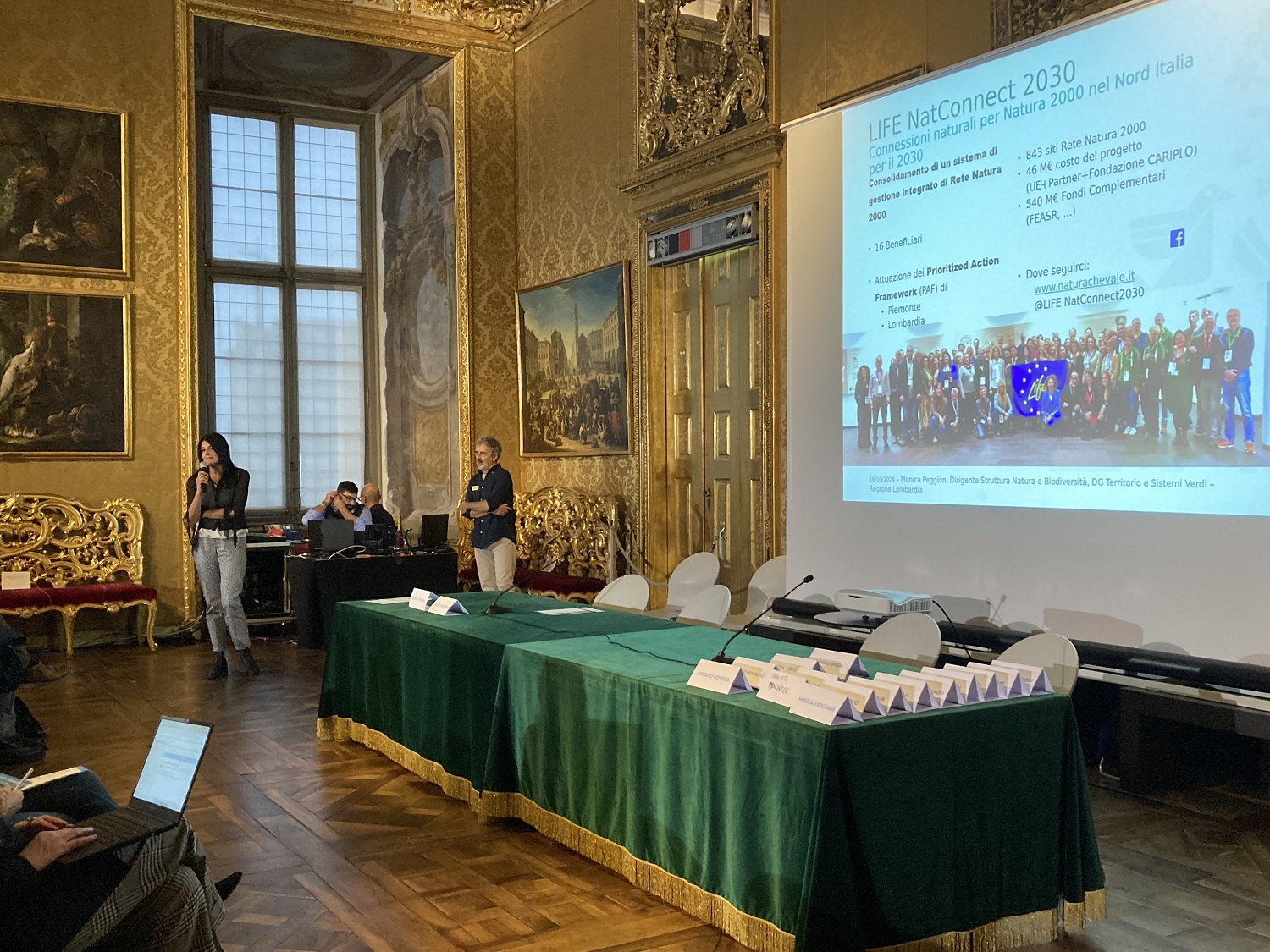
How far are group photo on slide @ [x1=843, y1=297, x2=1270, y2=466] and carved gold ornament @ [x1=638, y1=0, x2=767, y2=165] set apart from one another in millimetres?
2680

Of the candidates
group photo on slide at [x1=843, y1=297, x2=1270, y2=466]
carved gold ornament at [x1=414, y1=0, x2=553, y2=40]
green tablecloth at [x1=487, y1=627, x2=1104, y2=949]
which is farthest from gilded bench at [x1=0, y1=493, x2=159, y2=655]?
green tablecloth at [x1=487, y1=627, x2=1104, y2=949]

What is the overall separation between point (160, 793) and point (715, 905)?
65.6 inches

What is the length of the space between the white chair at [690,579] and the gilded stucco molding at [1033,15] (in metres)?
3.48

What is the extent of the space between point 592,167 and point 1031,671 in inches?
311

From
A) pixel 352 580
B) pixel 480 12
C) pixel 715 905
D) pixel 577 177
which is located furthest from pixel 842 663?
pixel 480 12

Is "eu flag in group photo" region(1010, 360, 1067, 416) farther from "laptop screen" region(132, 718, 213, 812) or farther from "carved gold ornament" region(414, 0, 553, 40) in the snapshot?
"carved gold ornament" region(414, 0, 553, 40)

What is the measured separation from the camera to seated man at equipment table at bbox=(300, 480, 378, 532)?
10.0 metres

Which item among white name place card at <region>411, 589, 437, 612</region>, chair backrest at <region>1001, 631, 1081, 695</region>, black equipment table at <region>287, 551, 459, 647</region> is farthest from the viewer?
black equipment table at <region>287, 551, 459, 647</region>

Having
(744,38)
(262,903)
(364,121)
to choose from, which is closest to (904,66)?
(744,38)

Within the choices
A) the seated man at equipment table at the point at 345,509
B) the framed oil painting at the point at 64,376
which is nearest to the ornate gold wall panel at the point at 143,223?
the framed oil painting at the point at 64,376

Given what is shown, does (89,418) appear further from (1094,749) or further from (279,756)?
(1094,749)

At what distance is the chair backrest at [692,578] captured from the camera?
24.7ft

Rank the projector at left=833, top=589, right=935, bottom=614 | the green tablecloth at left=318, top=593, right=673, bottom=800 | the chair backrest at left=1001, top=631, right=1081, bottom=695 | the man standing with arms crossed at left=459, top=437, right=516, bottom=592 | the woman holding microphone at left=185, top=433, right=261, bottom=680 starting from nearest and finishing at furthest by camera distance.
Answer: the chair backrest at left=1001, top=631, right=1081, bottom=695 < the green tablecloth at left=318, top=593, right=673, bottom=800 < the projector at left=833, top=589, right=935, bottom=614 < the woman holding microphone at left=185, top=433, right=261, bottom=680 < the man standing with arms crossed at left=459, top=437, right=516, bottom=592

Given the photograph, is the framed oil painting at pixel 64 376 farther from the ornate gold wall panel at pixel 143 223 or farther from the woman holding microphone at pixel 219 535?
the woman holding microphone at pixel 219 535
